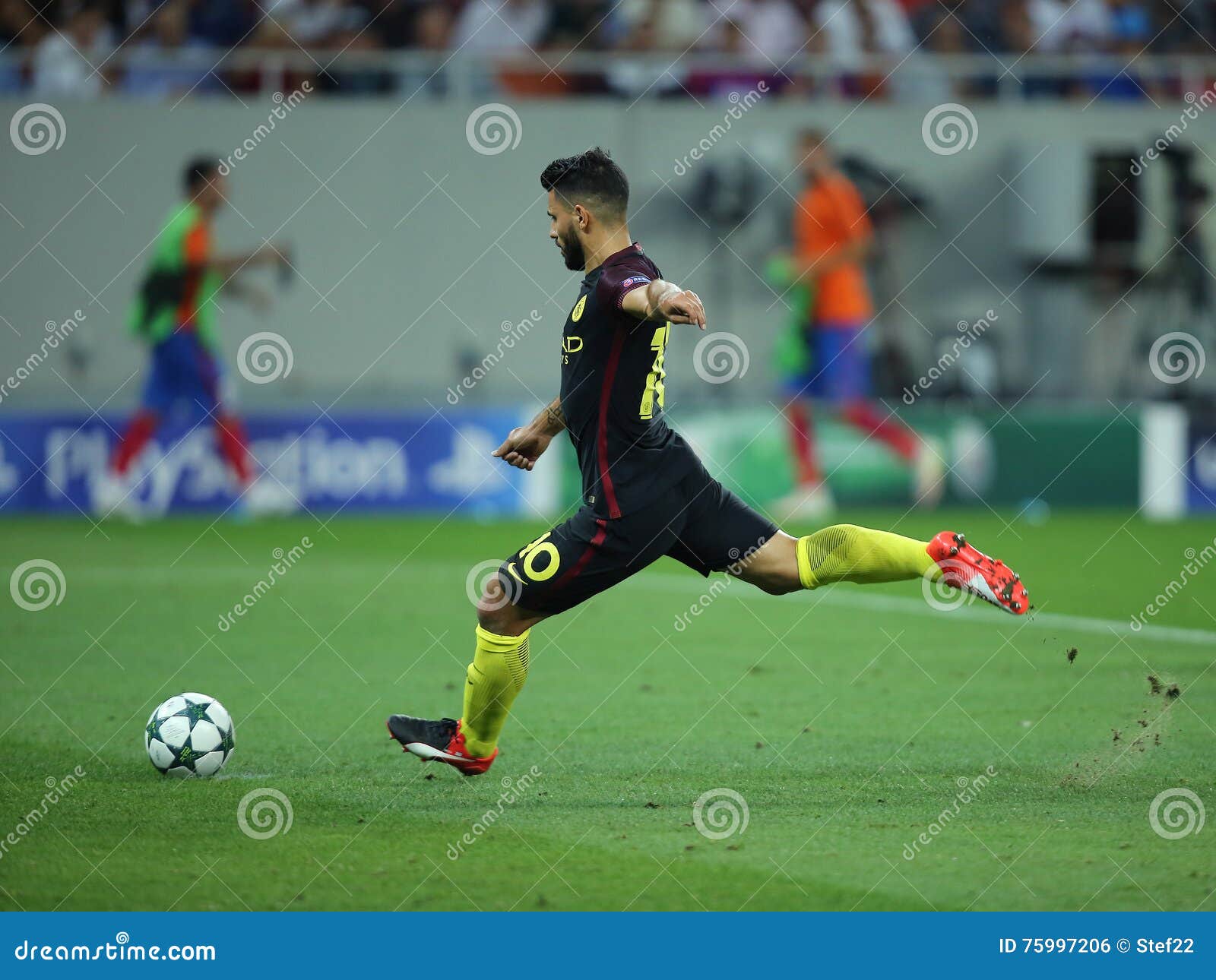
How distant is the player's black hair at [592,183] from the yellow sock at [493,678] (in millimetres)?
1484

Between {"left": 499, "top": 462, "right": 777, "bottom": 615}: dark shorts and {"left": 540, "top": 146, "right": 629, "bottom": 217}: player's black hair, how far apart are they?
97cm

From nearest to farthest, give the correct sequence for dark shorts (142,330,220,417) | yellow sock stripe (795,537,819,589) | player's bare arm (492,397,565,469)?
yellow sock stripe (795,537,819,589), player's bare arm (492,397,565,469), dark shorts (142,330,220,417)

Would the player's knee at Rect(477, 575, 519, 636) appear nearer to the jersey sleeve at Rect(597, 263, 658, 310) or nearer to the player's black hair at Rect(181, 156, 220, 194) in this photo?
the jersey sleeve at Rect(597, 263, 658, 310)

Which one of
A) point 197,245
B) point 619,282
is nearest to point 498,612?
point 619,282

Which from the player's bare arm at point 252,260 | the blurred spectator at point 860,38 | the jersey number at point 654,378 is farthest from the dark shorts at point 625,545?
the blurred spectator at point 860,38

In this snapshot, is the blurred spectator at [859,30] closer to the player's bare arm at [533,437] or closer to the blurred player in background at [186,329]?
→ the blurred player in background at [186,329]

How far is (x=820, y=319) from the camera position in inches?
646

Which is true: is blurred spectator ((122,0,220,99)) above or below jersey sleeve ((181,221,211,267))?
above

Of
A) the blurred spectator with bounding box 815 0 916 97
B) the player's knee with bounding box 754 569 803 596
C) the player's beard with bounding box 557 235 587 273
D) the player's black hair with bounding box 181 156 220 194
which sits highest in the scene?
the blurred spectator with bounding box 815 0 916 97

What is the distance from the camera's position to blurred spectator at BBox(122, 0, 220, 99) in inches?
746

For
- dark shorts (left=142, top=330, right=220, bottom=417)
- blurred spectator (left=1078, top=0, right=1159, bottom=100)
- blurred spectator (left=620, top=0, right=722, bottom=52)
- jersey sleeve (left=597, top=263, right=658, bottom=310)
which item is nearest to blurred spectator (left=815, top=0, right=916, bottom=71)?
blurred spectator (left=620, top=0, right=722, bottom=52)

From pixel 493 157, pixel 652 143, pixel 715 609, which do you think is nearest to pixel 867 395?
pixel 652 143

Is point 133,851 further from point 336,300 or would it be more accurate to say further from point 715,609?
point 336,300

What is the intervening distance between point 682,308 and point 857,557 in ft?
4.96
